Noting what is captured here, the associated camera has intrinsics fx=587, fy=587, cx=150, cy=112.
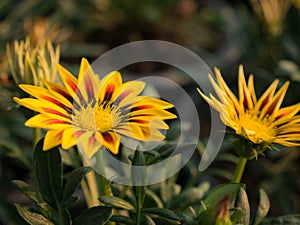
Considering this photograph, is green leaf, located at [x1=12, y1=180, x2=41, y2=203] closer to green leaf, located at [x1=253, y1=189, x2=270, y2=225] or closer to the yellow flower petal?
the yellow flower petal

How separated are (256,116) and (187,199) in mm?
135

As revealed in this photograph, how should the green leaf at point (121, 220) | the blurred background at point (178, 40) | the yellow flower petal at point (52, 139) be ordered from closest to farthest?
the yellow flower petal at point (52, 139) → the green leaf at point (121, 220) → the blurred background at point (178, 40)

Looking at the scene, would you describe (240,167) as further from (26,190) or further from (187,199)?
(26,190)

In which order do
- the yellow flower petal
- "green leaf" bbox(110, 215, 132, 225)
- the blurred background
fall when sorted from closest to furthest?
the yellow flower petal < "green leaf" bbox(110, 215, 132, 225) < the blurred background

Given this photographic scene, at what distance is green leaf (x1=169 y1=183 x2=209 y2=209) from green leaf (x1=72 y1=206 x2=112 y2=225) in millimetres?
143

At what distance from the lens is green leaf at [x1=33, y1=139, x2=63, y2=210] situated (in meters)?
0.63

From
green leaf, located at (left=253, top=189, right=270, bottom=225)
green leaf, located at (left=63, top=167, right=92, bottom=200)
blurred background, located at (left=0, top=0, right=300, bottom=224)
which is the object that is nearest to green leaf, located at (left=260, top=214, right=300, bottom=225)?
green leaf, located at (left=253, top=189, right=270, bottom=225)

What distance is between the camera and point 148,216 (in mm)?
635

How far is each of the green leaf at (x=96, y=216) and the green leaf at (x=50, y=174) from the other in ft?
0.12

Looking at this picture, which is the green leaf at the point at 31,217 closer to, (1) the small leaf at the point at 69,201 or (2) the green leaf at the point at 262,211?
(1) the small leaf at the point at 69,201

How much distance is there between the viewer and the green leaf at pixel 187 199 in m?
0.73


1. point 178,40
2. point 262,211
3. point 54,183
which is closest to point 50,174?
point 54,183

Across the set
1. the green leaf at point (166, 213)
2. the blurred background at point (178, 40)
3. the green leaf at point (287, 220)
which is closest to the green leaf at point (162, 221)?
the green leaf at point (166, 213)

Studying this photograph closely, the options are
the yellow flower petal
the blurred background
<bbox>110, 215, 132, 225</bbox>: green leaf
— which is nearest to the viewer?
the yellow flower petal
